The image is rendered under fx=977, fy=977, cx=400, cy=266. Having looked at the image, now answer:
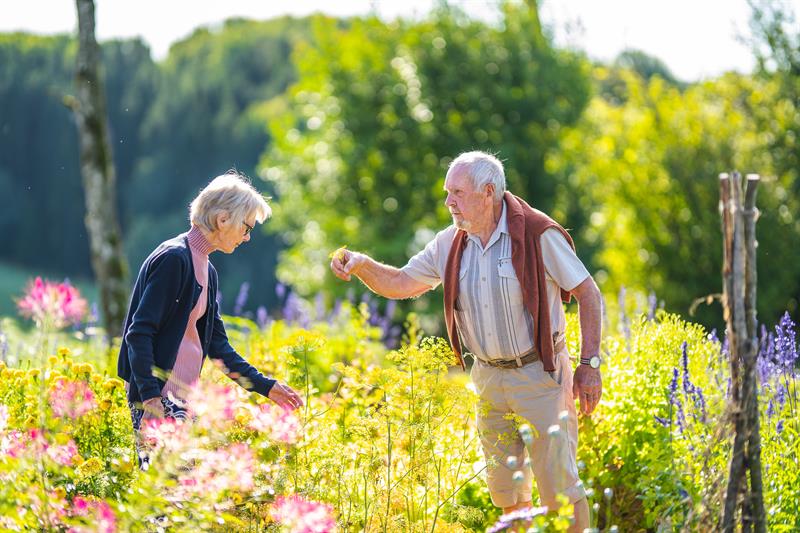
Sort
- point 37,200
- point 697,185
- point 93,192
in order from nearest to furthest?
point 93,192 → point 697,185 → point 37,200

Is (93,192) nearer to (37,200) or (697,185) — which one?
(697,185)

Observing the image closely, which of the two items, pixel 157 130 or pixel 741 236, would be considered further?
pixel 157 130

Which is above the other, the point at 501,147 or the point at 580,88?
the point at 580,88

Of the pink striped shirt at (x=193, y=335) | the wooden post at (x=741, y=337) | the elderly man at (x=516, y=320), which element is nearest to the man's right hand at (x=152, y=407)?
the pink striped shirt at (x=193, y=335)

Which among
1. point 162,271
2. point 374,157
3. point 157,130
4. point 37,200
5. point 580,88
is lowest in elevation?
point 162,271

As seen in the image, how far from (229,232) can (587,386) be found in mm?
1444

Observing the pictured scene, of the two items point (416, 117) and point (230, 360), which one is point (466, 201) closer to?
point (230, 360)

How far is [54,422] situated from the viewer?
2604 mm

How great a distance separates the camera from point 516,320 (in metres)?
3.63

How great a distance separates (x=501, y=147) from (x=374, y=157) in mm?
2540

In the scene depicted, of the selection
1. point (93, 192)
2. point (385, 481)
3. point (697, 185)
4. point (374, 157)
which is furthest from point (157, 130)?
point (385, 481)

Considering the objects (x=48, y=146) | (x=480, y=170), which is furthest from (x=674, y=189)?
(x=48, y=146)

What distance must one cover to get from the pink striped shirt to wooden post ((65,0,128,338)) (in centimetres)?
468

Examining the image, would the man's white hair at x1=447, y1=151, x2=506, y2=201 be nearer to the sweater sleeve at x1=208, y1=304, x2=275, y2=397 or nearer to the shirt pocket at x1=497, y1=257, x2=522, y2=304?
the shirt pocket at x1=497, y1=257, x2=522, y2=304
